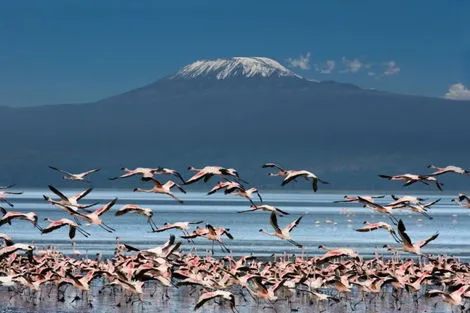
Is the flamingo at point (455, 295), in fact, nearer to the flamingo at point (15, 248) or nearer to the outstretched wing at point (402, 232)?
the outstretched wing at point (402, 232)

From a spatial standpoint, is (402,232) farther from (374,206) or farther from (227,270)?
(227,270)

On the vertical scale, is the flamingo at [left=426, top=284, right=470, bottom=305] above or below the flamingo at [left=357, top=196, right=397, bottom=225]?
below

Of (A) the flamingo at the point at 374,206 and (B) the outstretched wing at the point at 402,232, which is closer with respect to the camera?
(B) the outstretched wing at the point at 402,232

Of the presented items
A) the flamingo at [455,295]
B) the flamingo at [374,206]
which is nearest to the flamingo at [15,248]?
the flamingo at [374,206]

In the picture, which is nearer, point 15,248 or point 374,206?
point 15,248

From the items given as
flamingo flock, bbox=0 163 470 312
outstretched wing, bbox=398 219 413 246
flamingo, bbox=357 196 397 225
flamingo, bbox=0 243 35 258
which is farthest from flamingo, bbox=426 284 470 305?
flamingo, bbox=0 243 35 258

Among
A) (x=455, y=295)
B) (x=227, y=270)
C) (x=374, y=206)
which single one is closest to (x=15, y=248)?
(x=227, y=270)

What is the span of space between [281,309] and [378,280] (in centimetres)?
333

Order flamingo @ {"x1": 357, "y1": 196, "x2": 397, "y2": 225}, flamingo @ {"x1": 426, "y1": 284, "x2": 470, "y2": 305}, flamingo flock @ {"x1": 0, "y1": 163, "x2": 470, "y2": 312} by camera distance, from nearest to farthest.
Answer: flamingo @ {"x1": 426, "y1": 284, "x2": 470, "y2": 305} → flamingo @ {"x1": 357, "y1": 196, "x2": 397, "y2": 225} → flamingo flock @ {"x1": 0, "y1": 163, "x2": 470, "y2": 312}

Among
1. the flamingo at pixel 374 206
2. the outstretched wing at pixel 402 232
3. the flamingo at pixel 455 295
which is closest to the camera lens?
the outstretched wing at pixel 402 232

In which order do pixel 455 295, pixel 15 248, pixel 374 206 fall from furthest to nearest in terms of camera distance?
1. pixel 374 206
2. pixel 455 295
3. pixel 15 248

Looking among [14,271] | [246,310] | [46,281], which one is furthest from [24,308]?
[246,310]

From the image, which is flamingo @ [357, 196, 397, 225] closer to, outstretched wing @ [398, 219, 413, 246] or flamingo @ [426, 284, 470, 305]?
outstretched wing @ [398, 219, 413, 246]

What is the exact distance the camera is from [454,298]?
29734mm
